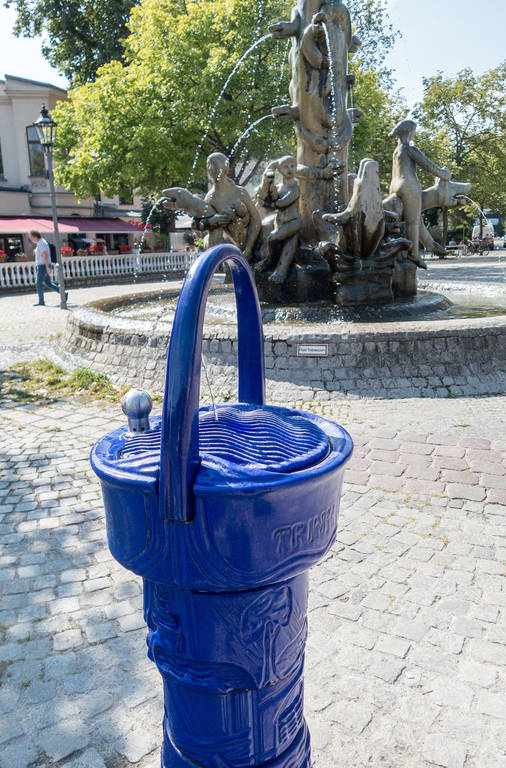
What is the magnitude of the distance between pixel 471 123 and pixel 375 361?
34.6 m

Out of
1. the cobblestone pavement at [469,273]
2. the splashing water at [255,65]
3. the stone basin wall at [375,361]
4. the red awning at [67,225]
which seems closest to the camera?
the stone basin wall at [375,361]

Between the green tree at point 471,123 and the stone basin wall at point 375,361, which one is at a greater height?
the green tree at point 471,123

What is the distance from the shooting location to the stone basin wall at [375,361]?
6371 mm

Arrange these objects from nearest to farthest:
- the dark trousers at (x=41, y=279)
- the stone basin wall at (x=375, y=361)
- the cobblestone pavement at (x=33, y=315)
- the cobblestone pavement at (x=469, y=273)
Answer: the stone basin wall at (x=375, y=361) → the cobblestone pavement at (x=33, y=315) → the dark trousers at (x=41, y=279) → the cobblestone pavement at (x=469, y=273)

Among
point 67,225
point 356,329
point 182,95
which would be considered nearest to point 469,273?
point 182,95

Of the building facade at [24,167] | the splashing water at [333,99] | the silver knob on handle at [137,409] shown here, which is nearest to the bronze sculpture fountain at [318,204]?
the splashing water at [333,99]

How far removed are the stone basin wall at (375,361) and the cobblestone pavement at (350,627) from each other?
166 cm

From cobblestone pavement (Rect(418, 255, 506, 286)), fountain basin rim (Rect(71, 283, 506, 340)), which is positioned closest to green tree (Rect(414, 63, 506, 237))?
cobblestone pavement (Rect(418, 255, 506, 286))

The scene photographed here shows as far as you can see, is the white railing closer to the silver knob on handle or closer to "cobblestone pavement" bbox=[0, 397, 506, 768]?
"cobblestone pavement" bbox=[0, 397, 506, 768]

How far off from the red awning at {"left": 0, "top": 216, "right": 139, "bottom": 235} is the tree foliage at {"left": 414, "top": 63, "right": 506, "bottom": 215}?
18.8 m

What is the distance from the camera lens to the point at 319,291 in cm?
914

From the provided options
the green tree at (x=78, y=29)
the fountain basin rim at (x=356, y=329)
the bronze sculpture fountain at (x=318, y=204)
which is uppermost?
the green tree at (x=78, y=29)

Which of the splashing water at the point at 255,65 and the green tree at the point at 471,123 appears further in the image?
the green tree at the point at 471,123

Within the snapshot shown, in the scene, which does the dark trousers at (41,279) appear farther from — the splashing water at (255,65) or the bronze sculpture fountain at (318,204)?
the splashing water at (255,65)
